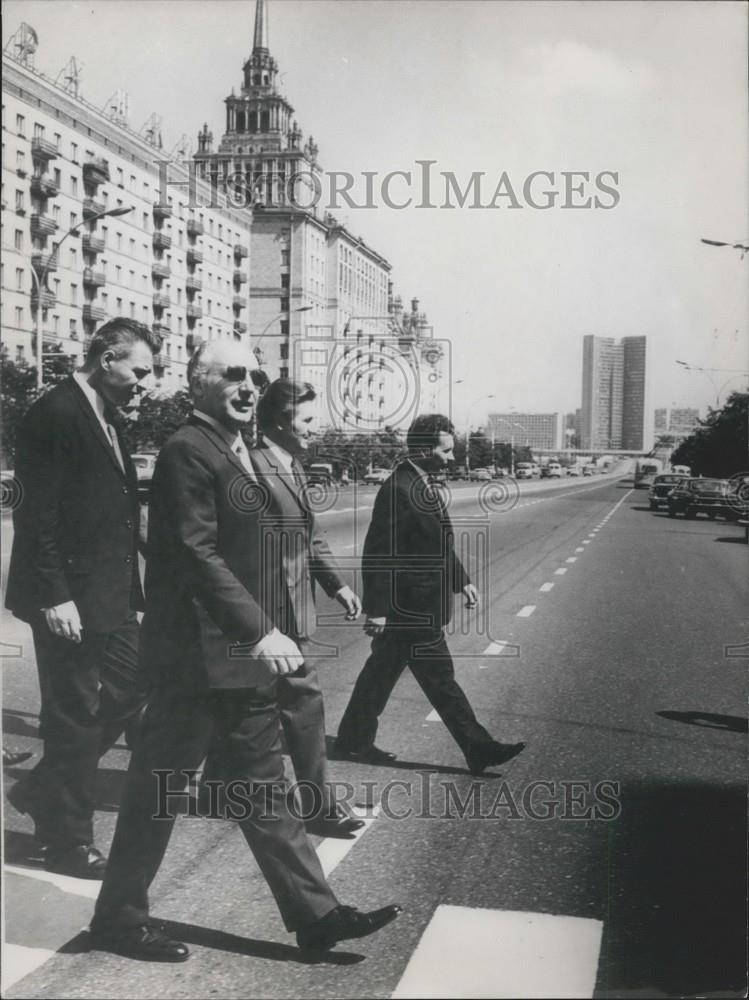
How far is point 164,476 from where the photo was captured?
343cm

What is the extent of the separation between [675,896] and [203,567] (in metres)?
1.88

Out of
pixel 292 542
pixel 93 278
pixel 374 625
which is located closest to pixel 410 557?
pixel 374 625

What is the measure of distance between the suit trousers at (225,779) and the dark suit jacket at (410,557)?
0.59 metres

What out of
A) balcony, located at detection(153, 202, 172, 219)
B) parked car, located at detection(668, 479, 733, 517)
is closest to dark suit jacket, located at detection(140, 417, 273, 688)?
balcony, located at detection(153, 202, 172, 219)

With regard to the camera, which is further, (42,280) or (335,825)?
(335,825)

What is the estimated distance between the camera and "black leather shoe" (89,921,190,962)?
11.4 ft

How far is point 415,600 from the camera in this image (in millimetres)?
3955

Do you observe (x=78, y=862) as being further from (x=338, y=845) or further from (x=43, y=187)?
(x=43, y=187)

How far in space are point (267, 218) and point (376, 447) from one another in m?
0.90

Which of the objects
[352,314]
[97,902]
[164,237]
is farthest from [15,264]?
[97,902]

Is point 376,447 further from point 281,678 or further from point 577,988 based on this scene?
point 577,988

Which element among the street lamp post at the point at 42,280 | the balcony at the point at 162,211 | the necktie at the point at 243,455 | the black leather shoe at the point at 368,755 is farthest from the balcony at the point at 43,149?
the black leather shoe at the point at 368,755

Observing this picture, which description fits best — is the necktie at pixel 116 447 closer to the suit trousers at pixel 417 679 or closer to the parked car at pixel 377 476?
the parked car at pixel 377 476

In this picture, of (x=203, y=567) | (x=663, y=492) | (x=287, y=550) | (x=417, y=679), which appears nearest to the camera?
(x=203, y=567)
